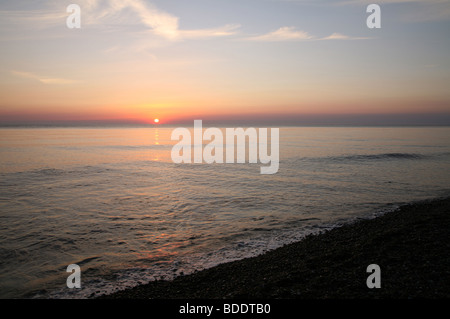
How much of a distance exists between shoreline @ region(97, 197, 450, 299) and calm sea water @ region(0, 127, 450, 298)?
1.41m

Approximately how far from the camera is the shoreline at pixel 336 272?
6.82 meters

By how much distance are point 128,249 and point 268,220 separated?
25.4ft

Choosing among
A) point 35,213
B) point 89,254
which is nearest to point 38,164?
point 35,213

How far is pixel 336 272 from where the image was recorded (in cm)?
A: 789

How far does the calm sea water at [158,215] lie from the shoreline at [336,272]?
1.41 metres

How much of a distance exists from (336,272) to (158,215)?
38.5 ft

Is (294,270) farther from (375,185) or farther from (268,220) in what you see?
(375,185)

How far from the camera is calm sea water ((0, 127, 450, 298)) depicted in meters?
10.4

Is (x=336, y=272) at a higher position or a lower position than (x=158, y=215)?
higher

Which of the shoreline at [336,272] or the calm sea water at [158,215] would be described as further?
the calm sea water at [158,215]

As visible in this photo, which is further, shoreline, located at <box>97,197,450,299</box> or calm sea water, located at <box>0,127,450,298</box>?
calm sea water, located at <box>0,127,450,298</box>

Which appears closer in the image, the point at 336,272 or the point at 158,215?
the point at 336,272

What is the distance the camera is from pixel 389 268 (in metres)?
7.76
